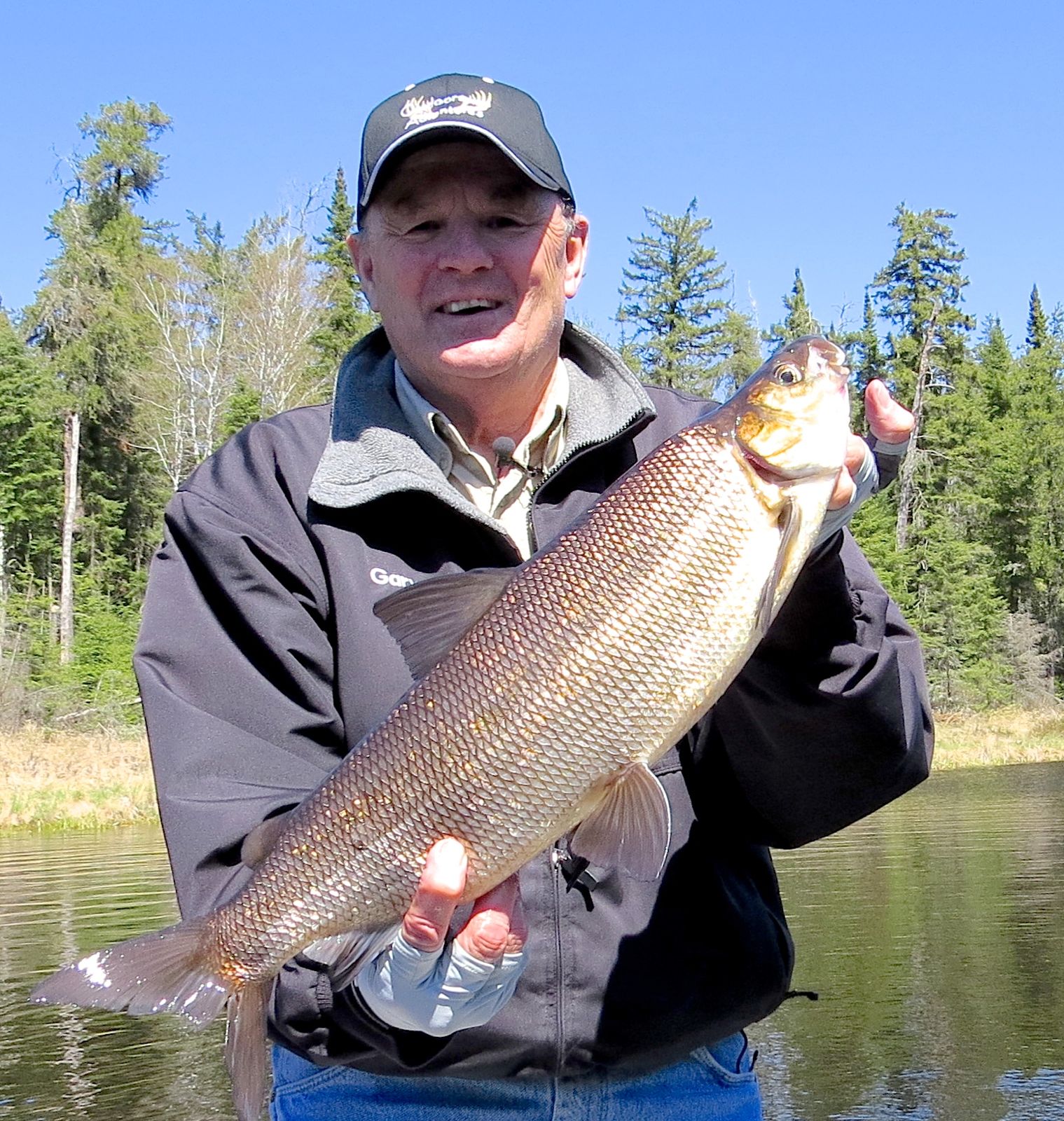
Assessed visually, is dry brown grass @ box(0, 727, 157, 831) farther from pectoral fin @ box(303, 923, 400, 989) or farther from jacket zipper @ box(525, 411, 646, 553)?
pectoral fin @ box(303, 923, 400, 989)

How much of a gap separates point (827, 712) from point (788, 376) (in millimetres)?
677

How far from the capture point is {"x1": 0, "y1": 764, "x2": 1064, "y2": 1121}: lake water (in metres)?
7.45

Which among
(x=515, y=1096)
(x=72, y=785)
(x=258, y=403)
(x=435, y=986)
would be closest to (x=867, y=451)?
(x=435, y=986)

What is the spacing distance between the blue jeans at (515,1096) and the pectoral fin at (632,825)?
545 mm

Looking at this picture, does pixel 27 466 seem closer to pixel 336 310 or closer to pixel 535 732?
pixel 336 310

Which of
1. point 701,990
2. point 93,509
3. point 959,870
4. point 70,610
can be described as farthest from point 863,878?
point 93,509

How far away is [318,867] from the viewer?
8.38 ft

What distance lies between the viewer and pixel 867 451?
272 centimetres

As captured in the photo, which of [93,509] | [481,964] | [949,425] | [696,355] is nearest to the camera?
[481,964]

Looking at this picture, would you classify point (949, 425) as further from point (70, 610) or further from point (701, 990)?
point (701, 990)

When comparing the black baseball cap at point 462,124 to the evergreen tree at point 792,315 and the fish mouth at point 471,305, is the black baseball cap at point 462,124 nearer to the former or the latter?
the fish mouth at point 471,305

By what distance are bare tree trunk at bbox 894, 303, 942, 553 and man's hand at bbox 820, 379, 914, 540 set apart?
48.7 metres

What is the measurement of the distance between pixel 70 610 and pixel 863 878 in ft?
102

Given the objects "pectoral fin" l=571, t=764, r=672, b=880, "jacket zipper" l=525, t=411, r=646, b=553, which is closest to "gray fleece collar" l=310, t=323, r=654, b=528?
"jacket zipper" l=525, t=411, r=646, b=553
